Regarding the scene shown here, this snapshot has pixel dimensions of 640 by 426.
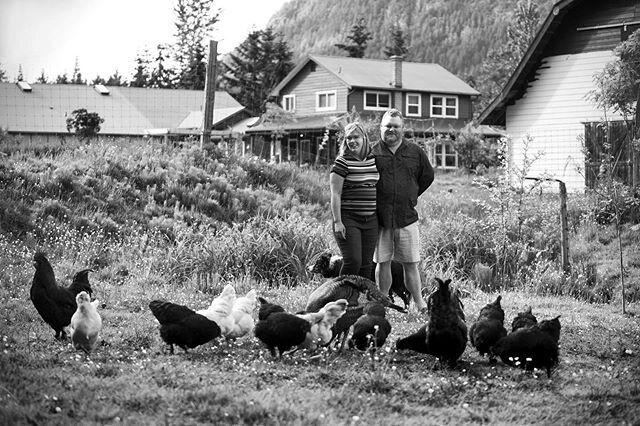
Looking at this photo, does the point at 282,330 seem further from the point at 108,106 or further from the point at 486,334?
the point at 108,106

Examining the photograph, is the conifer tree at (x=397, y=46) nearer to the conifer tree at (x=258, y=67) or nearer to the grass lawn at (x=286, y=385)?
the conifer tree at (x=258, y=67)

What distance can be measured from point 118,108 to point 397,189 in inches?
1765

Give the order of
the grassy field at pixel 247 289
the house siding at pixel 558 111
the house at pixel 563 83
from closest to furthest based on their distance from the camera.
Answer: the grassy field at pixel 247 289, the house at pixel 563 83, the house siding at pixel 558 111

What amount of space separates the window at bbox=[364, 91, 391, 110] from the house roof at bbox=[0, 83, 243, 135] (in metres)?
12.6

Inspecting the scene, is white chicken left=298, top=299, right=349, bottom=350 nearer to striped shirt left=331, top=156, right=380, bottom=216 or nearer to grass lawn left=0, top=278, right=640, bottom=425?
grass lawn left=0, top=278, right=640, bottom=425

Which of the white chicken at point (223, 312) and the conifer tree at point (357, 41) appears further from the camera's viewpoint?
the conifer tree at point (357, 41)

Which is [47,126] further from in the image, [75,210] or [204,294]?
[204,294]

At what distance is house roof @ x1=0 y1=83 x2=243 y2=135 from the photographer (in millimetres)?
44969

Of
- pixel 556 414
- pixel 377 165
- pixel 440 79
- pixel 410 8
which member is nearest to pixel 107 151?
pixel 377 165

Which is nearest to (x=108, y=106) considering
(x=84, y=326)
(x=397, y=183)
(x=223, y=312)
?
(x=397, y=183)

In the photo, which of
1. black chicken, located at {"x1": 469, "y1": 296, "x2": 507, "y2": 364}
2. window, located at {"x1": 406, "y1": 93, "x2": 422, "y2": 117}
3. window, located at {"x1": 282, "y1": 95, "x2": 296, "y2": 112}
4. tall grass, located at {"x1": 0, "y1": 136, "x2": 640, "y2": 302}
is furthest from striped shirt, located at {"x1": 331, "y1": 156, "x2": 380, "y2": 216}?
window, located at {"x1": 282, "y1": 95, "x2": 296, "y2": 112}

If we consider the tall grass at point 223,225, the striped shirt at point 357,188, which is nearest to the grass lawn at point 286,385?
the striped shirt at point 357,188

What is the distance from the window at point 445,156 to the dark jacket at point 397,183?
33.6 meters

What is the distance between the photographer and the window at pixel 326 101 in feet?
145
